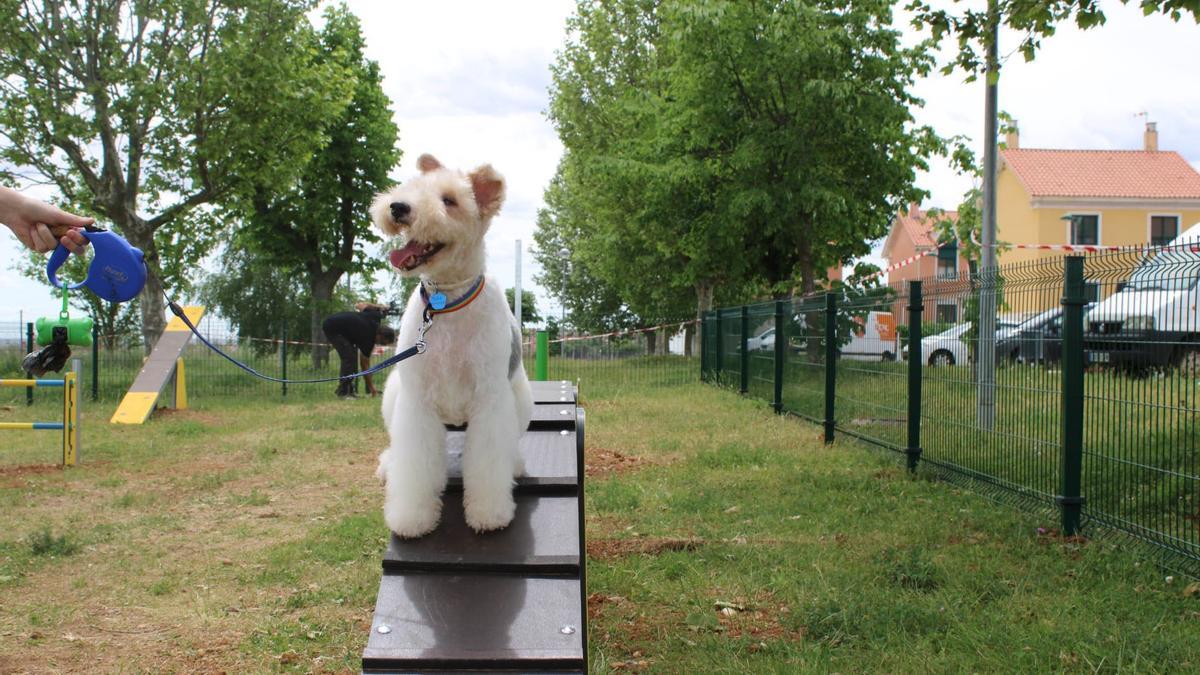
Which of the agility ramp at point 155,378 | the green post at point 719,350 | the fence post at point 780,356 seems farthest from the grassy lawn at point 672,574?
the green post at point 719,350

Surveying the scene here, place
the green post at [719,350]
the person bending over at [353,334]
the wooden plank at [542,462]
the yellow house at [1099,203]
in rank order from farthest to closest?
the yellow house at [1099,203] → the green post at [719,350] → the person bending over at [353,334] → the wooden plank at [542,462]

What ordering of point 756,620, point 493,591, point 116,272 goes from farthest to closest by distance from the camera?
point 756,620 → point 116,272 → point 493,591

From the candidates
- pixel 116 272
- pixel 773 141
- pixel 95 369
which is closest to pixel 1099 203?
pixel 773 141

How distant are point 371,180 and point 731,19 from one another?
13174mm

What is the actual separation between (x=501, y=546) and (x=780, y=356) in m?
8.71

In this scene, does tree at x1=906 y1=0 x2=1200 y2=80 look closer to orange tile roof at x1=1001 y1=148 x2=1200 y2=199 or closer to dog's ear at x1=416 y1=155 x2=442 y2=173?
dog's ear at x1=416 y1=155 x2=442 y2=173

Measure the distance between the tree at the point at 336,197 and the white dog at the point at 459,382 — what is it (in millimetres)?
21062

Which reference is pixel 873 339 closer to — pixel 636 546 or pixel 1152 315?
pixel 1152 315

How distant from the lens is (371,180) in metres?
24.9

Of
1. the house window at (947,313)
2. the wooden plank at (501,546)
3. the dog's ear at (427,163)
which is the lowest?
the wooden plank at (501,546)

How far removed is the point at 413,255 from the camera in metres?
3.22

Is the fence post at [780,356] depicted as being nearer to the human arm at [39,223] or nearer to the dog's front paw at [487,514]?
the dog's front paw at [487,514]

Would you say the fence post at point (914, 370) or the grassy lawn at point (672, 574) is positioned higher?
the fence post at point (914, 370)

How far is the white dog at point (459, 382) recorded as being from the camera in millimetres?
3363
